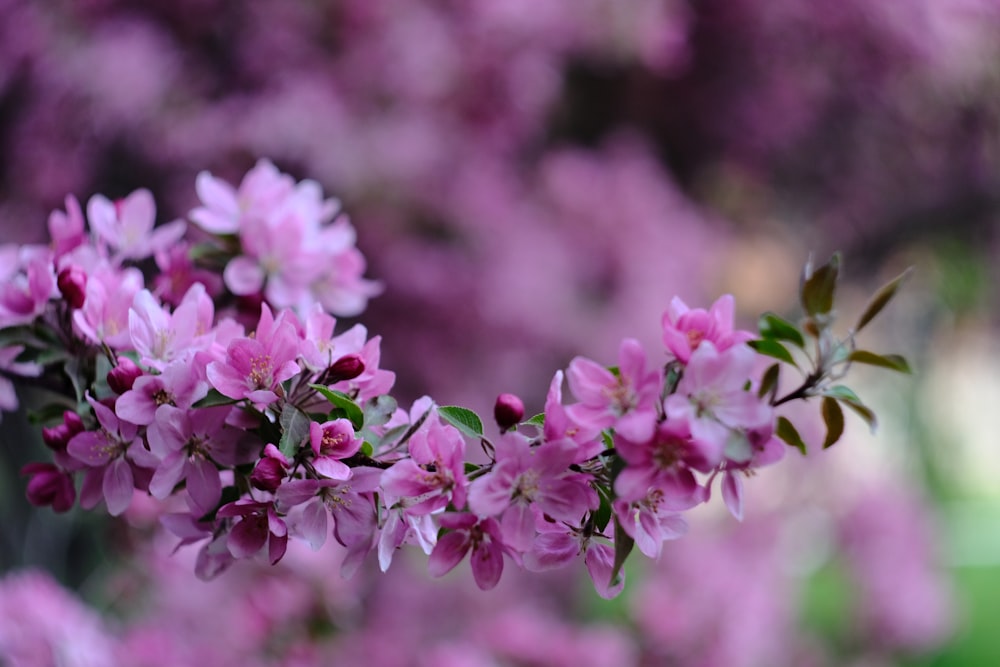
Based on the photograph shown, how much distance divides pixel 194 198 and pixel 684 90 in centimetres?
141

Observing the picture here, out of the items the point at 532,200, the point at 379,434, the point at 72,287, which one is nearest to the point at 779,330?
the point at 379,434

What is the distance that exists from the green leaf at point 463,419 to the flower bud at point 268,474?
9 centimetres

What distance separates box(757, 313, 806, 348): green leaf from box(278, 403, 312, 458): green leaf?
256 millimetres

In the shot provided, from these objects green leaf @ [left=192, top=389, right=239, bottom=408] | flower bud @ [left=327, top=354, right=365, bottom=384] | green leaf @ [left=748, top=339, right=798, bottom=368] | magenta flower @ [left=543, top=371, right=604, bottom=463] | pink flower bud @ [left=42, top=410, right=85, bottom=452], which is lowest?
pink flower bud @ [left=42, top=410, right=85, bottom=452]

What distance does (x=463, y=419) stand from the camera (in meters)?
0.51

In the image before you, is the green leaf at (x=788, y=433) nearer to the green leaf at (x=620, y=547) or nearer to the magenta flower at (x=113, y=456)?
the green leaf at (x=620, y=547)

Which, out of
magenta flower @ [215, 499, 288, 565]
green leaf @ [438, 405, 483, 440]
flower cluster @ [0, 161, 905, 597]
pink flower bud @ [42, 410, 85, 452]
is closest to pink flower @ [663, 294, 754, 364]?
flower cluster @ [0, 161, 905, 597]

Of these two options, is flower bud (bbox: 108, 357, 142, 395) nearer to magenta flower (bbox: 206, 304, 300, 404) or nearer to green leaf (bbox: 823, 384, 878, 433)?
magenta flower (bbox: 206, 304, 300, 404)

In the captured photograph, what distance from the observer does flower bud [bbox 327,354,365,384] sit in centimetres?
51

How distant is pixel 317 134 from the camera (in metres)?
1.53

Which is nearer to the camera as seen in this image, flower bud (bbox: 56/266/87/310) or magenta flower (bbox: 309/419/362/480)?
magenta flower (bbox: 309/419/362/480)

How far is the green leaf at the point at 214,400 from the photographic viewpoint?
1.61ft

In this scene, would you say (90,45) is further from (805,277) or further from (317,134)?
(805,277)

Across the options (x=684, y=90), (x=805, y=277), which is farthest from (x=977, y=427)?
(x=805, y=277)
